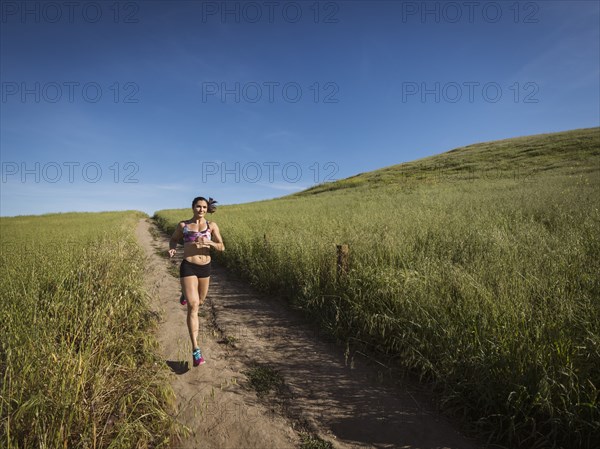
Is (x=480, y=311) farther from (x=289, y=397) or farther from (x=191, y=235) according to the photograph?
(x=191, y=235)

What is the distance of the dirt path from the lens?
2.78m

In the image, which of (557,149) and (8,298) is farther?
(557,149)

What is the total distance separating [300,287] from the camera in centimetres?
623

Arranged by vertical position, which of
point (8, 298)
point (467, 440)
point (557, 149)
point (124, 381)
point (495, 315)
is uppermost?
point (557, 149)

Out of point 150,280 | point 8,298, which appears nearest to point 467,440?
point 8,298

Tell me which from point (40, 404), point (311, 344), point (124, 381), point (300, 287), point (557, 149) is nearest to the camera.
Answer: point (40, 404)

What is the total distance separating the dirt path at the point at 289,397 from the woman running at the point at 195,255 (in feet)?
1.98

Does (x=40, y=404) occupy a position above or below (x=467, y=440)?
above

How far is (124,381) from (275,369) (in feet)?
6.00

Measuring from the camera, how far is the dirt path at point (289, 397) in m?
2.78

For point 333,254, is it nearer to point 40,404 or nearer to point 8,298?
point 40,404

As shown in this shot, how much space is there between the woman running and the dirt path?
1.98ft

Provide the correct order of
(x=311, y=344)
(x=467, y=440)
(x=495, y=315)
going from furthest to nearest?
1. (x=311, y=344)
2. (x=495, y=315)
3. (x=467, y=440)

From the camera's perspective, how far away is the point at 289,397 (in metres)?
3.35
